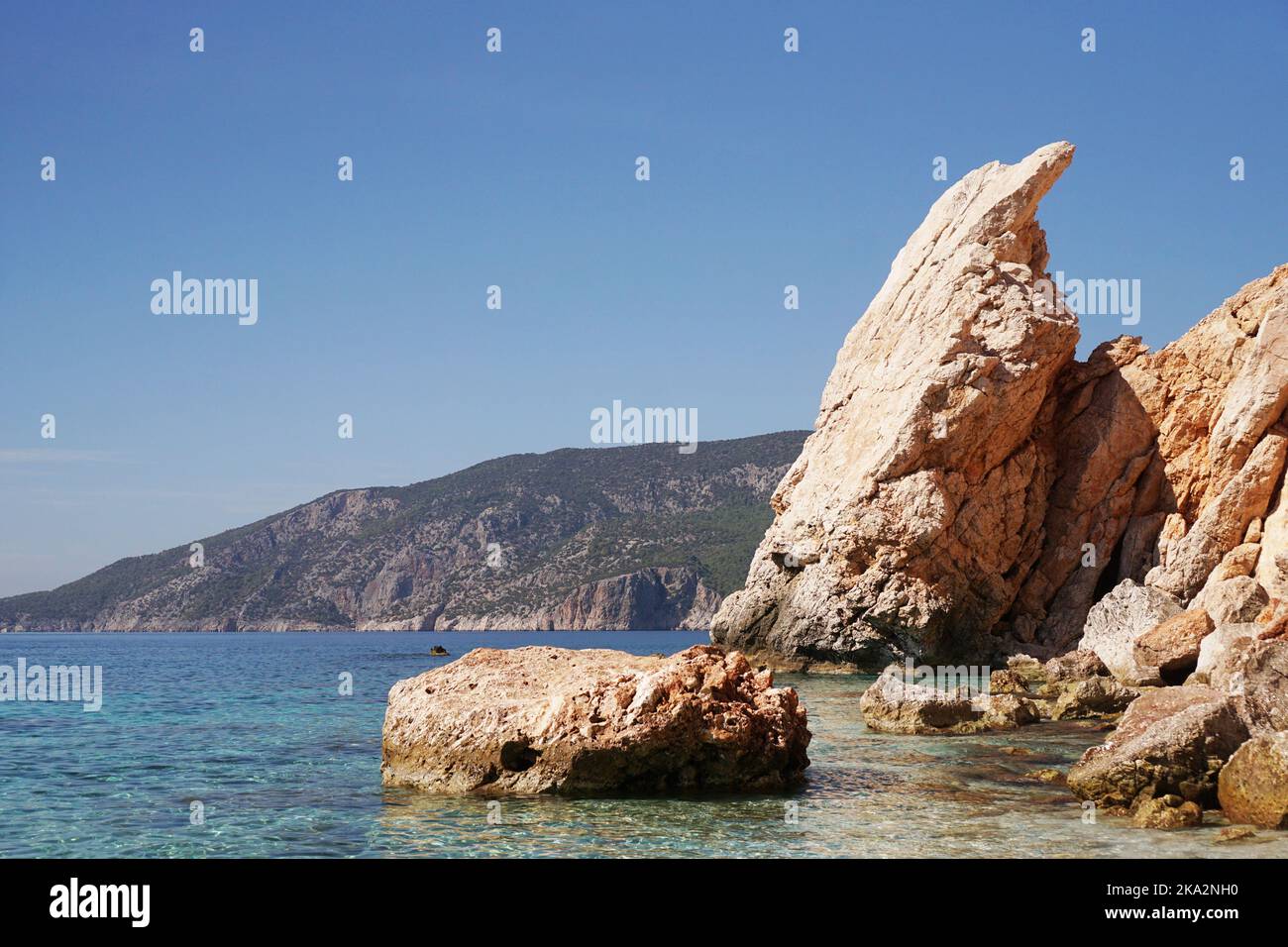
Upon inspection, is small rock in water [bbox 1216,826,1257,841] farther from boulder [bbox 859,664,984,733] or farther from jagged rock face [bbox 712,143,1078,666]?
jagged rock face [bbox 712,143,1078,666]

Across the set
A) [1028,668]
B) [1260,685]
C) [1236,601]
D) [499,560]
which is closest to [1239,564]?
[1236,601]

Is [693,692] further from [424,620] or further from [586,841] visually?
[424,620]

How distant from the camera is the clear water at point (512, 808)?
12.8 metres

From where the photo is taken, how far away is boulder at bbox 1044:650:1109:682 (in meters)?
30.5

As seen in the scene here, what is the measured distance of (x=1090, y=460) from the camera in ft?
137

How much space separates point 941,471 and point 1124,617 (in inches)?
341

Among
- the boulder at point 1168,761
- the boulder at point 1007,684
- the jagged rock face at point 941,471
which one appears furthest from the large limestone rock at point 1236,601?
the boulder at point 1168,761

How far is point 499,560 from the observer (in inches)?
5846

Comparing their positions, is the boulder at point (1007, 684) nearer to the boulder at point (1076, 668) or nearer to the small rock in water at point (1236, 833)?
the boulder at point (1076, 668)

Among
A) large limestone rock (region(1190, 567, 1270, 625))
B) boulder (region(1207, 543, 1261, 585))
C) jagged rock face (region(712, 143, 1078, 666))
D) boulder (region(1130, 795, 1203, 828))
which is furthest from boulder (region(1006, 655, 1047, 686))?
boulder (region(1130, 795, 1203, 828))

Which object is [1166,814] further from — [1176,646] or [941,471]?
[941,471]

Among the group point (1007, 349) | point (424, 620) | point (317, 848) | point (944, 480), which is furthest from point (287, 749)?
point (424, 620)

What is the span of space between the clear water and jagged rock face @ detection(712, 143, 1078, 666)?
15.9m

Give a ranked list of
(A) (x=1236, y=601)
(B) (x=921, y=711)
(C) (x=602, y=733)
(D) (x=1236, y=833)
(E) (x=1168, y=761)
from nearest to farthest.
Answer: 1. (D) (x=1236, y=833)
2. (E) (x=1168, y=761)
3. (C) (x=602, y=733)
4. (B) (x=921, y=711)
5. (A) (x=1236, y=601)
